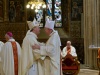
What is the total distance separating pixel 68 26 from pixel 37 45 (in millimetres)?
12372

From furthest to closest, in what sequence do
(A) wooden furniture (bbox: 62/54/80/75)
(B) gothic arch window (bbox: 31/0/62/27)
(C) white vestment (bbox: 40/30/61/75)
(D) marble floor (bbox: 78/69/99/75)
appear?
1. (B) gothic arch window (bbox: 31/0/62/27)
2. (D) marble floor (bbox: 78/69/99/75)
3. (A) wooden furniture (bbox: 62/54/80/75)
4. (C) white vestment (bbox: 40/30/61/75)

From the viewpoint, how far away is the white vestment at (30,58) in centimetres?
544

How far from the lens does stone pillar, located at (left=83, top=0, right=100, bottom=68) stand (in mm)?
13086

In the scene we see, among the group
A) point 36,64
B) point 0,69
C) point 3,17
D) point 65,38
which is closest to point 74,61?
point 0,69

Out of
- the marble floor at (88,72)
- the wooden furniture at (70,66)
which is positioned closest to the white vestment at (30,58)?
the wooden furniture at (70,66)

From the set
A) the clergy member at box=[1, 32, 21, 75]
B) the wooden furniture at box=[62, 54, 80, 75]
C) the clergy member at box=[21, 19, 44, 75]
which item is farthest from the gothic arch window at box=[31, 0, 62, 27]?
the clergy member at box=[21, 19, 44, 75]

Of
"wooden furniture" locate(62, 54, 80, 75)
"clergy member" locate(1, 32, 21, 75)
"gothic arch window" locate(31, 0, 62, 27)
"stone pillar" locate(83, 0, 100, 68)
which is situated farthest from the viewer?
"gothic arch window" locate(31, 0, 62, 27)

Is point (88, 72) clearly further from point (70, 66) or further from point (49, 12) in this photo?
point (49, 12)

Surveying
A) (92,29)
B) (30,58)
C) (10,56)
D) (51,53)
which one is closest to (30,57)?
(30,58)

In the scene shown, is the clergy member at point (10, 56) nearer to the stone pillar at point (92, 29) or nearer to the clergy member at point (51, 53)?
Answer: the clergy member at point (51, 53)

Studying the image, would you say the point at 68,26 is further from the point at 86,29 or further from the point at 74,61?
the point at 74,61

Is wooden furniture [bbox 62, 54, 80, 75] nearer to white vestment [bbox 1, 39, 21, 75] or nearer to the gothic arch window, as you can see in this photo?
white vestment [bbox 1, 39, 21, 75]

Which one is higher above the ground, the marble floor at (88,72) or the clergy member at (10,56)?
the clergy member at (10,56)

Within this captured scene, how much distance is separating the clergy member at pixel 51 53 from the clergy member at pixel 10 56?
1.57 meters
